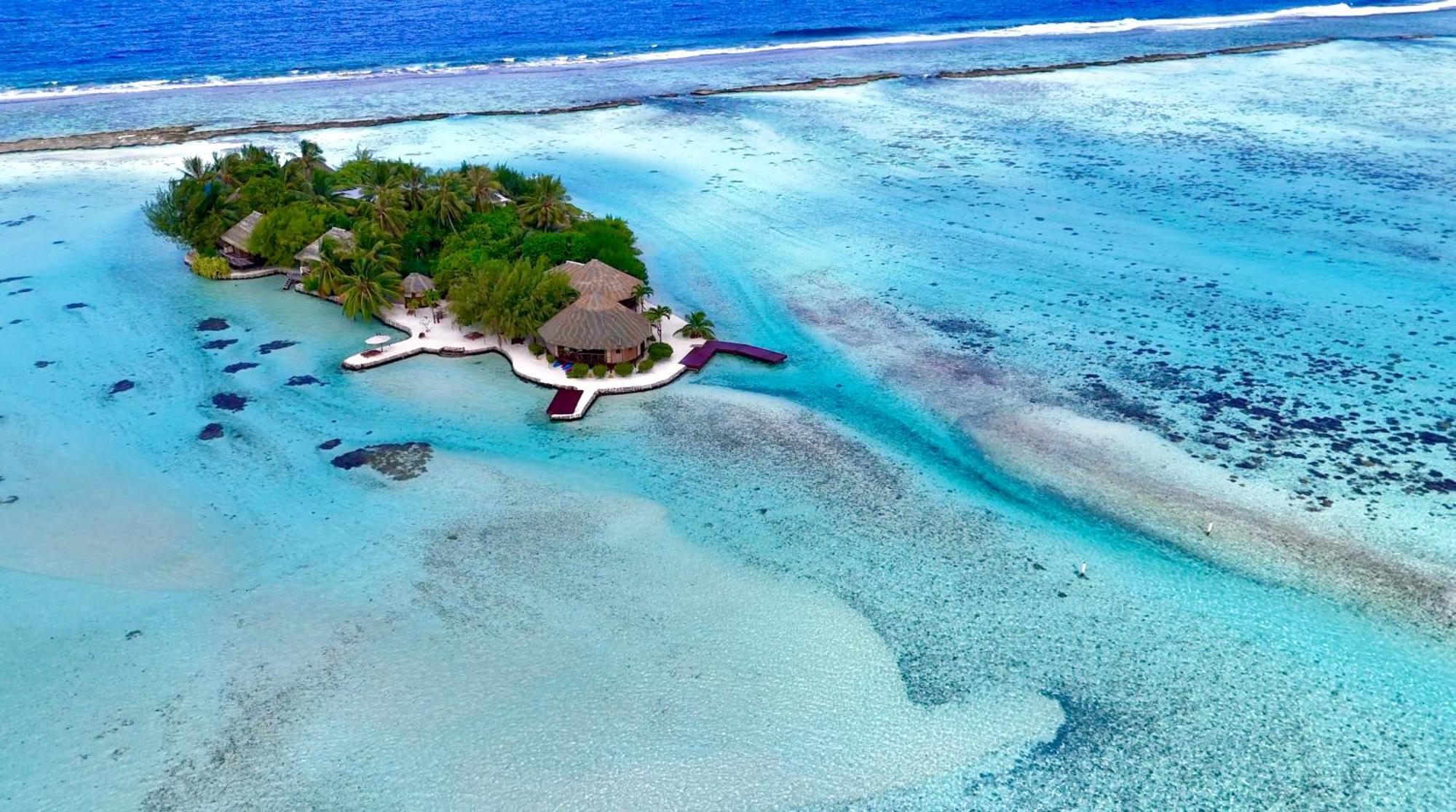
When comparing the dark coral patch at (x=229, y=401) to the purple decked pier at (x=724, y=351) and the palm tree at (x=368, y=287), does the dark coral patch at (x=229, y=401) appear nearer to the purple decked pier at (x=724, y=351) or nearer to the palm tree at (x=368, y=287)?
the palm tree at (x=368, y=287)

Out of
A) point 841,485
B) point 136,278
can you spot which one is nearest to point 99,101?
point 136,278

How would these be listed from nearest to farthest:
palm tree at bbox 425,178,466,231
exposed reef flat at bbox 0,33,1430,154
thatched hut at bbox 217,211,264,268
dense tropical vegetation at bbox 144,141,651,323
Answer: dense tropical vegetation at bbox 144,141,651,323, palm tree at bbox 425,178,466,231, thatched hut at bbox 217,211,264,268, exposed reef flat at bbox 0,33,1430,154

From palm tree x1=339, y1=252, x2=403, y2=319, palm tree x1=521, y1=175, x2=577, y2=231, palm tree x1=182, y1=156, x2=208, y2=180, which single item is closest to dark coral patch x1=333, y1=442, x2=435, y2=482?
palm tree x1=339, y1=252, x2=403, y2=319

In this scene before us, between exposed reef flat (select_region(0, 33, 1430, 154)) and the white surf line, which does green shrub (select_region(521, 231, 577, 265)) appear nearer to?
exposed reef flat (select_region(0, 33, 1430, 154))

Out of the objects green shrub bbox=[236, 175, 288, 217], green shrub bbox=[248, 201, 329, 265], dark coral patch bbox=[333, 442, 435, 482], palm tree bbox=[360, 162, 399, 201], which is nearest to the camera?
dark coral patch bbox=[333, 442, 435, 482]

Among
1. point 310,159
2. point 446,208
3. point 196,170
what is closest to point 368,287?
point 446,208

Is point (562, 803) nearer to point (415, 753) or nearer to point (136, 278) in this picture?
point (415, 753)
